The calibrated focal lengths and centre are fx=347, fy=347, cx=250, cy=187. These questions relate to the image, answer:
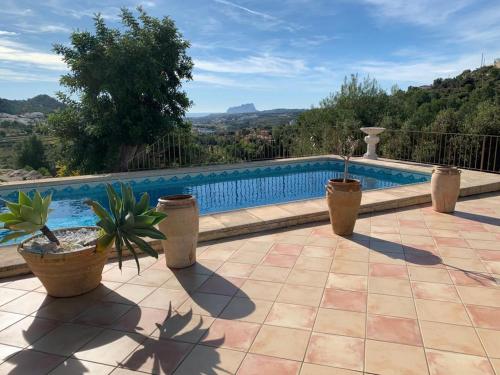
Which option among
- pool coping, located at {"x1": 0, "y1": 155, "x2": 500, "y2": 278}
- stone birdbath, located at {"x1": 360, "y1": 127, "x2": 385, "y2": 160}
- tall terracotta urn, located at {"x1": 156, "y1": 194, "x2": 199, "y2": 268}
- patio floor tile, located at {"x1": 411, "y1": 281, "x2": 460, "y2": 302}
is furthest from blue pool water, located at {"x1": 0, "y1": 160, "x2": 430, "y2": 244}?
patio floor tile, located at {"x1": 411, "y1": 281, "x2": 460, "y2": 302}

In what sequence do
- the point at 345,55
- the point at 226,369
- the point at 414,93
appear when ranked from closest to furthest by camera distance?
the point at 226,369, the point at 345,55, the point at 414,93

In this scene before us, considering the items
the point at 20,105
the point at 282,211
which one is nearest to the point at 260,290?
the point at 282,211

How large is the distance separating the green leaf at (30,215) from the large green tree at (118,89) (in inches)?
274

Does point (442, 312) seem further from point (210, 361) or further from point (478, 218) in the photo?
point (478, 218)

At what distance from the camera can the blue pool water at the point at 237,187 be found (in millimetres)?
7066

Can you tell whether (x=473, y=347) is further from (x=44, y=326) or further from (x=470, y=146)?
(x=470, y=146)

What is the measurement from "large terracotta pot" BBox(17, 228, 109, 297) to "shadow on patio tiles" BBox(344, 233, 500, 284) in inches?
114

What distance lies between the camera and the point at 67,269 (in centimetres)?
282

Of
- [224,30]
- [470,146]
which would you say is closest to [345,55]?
[224,30]

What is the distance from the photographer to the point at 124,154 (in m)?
10.0

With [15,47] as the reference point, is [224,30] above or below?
above

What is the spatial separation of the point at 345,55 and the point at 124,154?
9.95 meters

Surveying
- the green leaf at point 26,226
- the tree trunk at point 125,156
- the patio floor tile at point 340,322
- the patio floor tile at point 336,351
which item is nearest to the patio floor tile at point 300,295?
the patio floor tile at point 340,322

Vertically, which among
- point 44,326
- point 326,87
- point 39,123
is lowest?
point 44,326
